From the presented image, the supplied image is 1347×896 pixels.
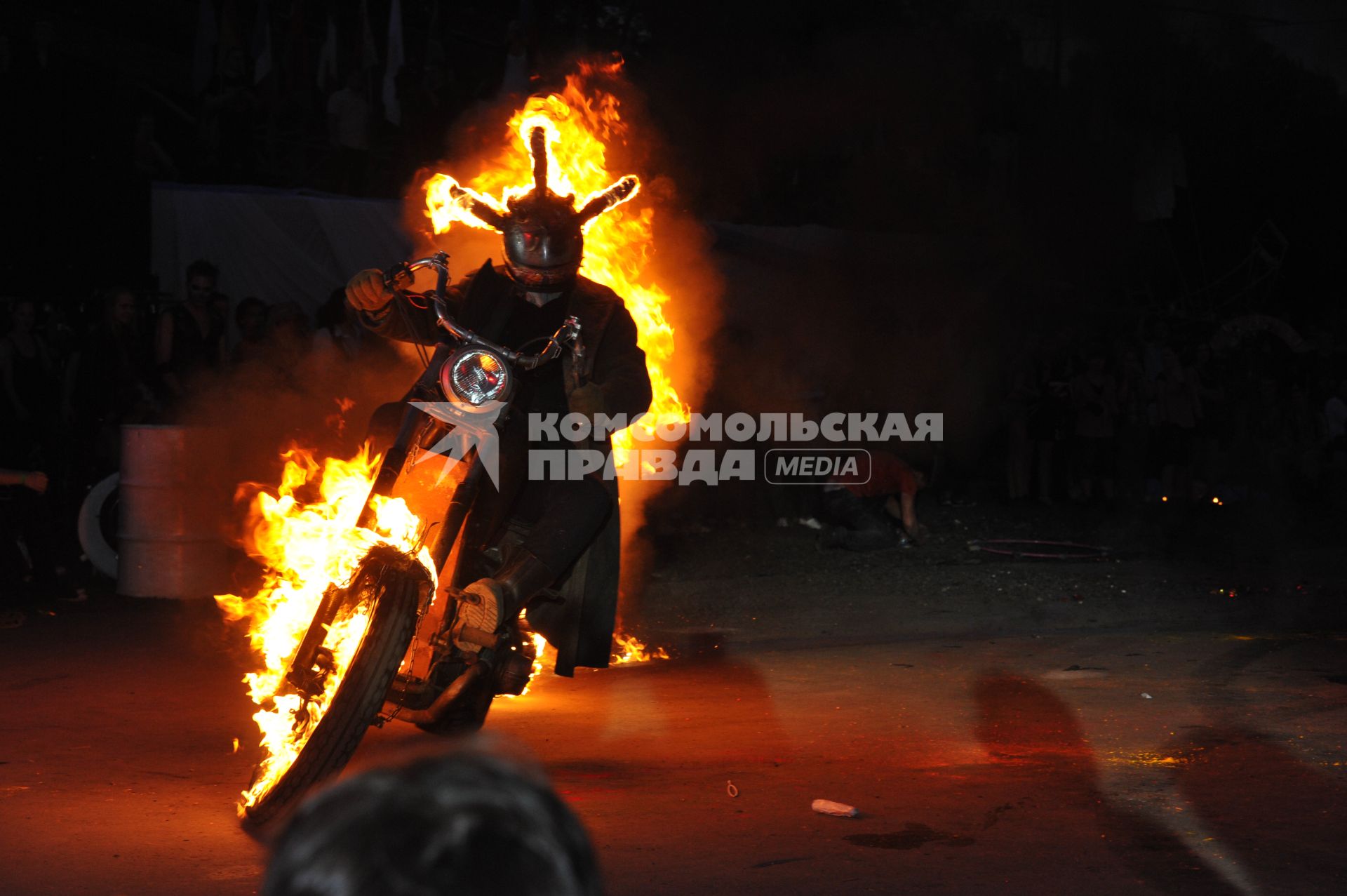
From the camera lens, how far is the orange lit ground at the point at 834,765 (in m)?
4.15

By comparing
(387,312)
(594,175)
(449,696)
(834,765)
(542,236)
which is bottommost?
(834,765)

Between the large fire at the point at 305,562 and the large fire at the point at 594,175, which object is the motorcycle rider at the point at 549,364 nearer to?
the large fire at the point at 305,562

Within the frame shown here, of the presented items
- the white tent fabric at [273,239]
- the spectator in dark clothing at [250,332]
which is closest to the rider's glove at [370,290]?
the spectator in dark clothing at [250,332]

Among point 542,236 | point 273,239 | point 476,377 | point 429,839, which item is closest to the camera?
point 429,839

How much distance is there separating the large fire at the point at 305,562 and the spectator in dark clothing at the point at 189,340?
4.83 meters

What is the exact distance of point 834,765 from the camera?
539 centimetres

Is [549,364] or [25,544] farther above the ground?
[549,364]

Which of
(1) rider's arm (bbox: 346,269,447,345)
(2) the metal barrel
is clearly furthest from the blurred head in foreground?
(2) the metal barrel

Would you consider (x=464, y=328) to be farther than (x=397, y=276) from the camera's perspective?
No

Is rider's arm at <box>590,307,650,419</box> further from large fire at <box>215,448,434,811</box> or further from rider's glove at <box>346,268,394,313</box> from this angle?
large fire at <box>215,448,434,811</box>

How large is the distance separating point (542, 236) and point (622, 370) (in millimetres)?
561

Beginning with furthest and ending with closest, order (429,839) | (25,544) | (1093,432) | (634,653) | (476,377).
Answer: (1093,432) → (25,544) → (634,653) → (476,377) → (429,839)

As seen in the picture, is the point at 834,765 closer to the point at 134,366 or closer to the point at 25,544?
the point at 25,544

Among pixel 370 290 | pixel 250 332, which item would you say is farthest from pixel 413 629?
pixel 250 332
